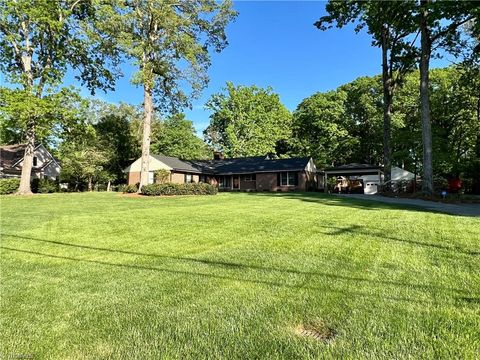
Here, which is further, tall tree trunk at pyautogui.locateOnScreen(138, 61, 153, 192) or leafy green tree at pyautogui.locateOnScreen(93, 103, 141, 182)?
leafy green tree at pyautogui.locateOnScreen(93, 103, 141, 182)

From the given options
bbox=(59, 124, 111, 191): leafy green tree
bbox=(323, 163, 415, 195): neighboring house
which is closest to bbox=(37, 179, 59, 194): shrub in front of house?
bbox=(59, 124, 111, 191): leafy green tree

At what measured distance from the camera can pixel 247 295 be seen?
4.00 metres

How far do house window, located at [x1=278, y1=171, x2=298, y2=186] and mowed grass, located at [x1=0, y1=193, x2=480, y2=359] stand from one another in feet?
84.5

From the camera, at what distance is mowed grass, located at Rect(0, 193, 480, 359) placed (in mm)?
2873

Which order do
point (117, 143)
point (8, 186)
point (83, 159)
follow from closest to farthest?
1. point (8, 186)
2. point (83, 159)
3. point (117, 143)

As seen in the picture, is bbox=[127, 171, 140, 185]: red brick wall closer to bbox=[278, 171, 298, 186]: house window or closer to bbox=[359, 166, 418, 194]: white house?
bbox=[278, 171, 298, 186]: house window

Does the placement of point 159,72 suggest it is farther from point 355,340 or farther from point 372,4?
point 355,340

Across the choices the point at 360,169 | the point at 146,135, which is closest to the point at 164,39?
the point at 146,135

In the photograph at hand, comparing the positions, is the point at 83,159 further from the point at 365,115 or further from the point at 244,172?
the point at 365,115

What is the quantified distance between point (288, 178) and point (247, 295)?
30583 mm

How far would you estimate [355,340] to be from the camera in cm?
285

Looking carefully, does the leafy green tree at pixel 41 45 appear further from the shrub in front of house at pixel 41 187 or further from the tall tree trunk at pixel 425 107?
the tall tree trunk at pixel 425 107

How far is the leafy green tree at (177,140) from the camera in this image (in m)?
49.8

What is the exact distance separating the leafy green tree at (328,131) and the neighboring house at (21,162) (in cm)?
3216
